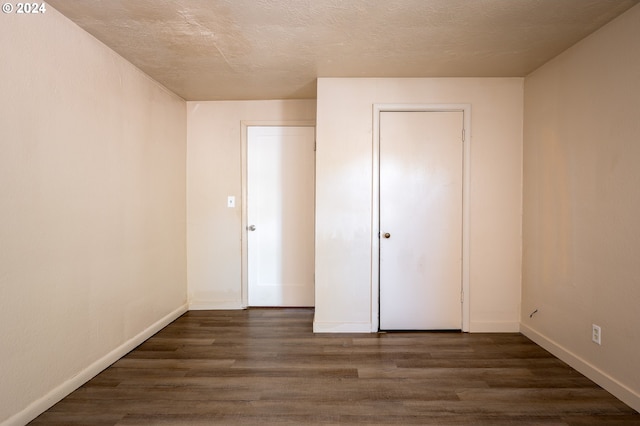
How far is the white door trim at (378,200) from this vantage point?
301cm

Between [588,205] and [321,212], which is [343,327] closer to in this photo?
[321,212]

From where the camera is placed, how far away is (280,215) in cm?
376

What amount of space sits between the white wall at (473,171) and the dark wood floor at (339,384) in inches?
14.6

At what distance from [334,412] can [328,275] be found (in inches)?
52.5

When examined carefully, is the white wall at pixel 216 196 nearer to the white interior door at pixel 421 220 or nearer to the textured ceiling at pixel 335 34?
the textured ceiling at pixel 335 34

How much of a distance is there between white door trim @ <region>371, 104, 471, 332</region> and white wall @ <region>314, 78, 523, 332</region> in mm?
44

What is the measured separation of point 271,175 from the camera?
375cm

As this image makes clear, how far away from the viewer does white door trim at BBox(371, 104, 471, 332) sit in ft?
9.87

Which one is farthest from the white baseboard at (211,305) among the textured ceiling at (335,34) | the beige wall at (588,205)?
the beige wall at (588,205)

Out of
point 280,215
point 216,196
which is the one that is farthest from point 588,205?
point 216,196
